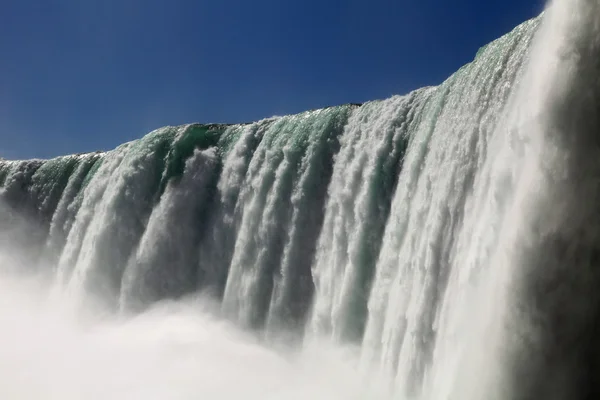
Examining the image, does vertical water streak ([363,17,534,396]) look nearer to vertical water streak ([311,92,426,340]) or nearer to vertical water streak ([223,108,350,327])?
vertical water streak ([311,92,426,340])

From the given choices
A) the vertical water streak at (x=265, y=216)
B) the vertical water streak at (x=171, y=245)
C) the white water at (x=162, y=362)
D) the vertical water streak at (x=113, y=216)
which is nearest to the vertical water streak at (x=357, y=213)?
the white water at (x=162, y=362)

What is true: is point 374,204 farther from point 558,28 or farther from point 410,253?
point 558,28

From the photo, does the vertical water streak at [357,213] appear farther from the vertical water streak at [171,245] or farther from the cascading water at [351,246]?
the vertical water streak at [171,245]

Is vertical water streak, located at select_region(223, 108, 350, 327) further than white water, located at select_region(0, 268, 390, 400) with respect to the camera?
Yes

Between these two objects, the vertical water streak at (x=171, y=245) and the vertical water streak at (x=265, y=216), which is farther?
the vertical water streak at (x=171, y=245)

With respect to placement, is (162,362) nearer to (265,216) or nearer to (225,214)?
(265,216)

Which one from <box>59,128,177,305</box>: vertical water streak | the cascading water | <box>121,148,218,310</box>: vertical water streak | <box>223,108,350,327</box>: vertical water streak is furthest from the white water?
<box>59,128,177,305</box>: vertical water streak

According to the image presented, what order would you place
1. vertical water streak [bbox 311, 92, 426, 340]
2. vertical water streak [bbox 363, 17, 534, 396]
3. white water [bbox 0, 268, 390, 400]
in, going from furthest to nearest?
vertical water streak [bbox 311, 92, 426, 340] → white water [bbox 0, 268, 390, 400] → vertical water streak [bbox 363, 17, 534, 396]

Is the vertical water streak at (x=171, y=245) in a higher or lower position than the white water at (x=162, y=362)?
higher

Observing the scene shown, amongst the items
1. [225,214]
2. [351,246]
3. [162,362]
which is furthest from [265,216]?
[162,362]
